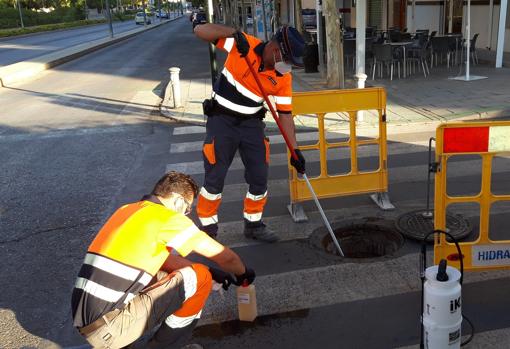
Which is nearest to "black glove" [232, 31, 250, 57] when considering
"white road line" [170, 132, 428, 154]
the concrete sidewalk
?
"white road line" [170, 132, 428, 154]

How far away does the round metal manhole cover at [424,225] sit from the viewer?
4.78 m

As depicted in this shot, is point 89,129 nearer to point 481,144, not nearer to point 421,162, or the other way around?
point 421,162

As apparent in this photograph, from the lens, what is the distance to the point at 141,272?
9.00ft

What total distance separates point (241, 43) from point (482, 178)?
2172 mm

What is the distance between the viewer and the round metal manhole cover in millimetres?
4780

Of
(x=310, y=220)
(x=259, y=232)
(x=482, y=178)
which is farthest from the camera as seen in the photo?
(x=310, y=220)

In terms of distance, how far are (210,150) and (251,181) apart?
511 millimetres

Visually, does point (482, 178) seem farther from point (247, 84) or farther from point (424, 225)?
point (247, 84)

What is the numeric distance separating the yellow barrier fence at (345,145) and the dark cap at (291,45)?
3.86 feet

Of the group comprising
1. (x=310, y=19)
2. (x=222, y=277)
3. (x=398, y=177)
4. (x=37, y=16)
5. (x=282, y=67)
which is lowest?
(x=398, y=177)

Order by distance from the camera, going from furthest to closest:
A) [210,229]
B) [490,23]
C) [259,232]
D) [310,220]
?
[490,23] → [310,220] → [259,232] → [210,229]

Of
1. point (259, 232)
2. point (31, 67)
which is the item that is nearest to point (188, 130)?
point (259, 232)

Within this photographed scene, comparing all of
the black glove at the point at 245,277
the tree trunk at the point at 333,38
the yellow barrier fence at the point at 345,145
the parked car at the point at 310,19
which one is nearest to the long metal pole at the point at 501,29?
the tree trunk at the point at 333,38

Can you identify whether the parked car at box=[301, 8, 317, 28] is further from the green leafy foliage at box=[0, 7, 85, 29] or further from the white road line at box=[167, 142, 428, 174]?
the green leafy foliage at box=[0, 7, 85, 29]
